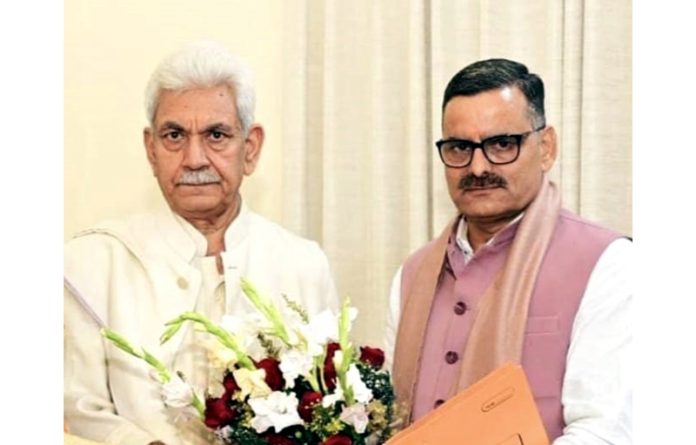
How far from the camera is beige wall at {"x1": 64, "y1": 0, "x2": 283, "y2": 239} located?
1.88 metres

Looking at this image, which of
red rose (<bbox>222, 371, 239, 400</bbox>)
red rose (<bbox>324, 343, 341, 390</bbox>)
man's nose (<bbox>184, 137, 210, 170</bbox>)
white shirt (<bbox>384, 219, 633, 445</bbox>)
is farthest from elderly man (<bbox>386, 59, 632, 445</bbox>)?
man's nose (<bbox>184, 137, 210, 170</bbox>)

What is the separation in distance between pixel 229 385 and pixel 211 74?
46 cm

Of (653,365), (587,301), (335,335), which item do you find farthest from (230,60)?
(653,365)

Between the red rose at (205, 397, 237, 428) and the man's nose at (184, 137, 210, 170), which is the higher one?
the man's nose at (184, 137, 210, 170)

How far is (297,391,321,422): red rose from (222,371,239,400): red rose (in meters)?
0.10

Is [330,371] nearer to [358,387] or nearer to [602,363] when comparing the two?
[358,387]

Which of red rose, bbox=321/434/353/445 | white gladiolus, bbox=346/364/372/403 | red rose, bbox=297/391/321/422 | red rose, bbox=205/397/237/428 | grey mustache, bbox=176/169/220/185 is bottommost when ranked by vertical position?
red rose, bbox=321/434/353/445

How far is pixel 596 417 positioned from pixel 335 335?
385 millimetres

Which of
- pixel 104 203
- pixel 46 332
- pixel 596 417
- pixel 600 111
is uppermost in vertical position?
pixel 600 111

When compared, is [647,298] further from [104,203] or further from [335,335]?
[104,203]

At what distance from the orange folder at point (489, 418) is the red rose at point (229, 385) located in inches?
9.3

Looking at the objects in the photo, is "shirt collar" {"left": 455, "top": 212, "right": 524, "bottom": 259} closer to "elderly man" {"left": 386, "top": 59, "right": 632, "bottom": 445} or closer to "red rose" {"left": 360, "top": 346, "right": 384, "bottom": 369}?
"elderly man" {"left": 386, "top": 59, "right": 632, "bottom": 445}

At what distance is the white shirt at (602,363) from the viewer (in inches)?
67.8

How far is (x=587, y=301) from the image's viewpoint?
5.69ft
